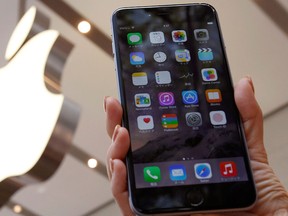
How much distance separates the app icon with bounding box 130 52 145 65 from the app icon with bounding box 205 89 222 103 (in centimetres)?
11

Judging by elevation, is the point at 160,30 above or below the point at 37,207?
above

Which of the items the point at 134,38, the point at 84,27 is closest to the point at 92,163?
the point at 84,27

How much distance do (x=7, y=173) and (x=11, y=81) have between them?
0.86 ft

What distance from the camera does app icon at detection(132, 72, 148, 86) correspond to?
776mm

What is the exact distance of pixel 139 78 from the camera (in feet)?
2.56

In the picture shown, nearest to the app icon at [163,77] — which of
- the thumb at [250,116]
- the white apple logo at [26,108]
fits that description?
the thumb at [250,116]

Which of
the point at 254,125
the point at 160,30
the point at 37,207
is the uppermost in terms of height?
the point at 160,30

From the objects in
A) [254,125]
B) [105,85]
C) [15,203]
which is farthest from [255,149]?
[15,203]

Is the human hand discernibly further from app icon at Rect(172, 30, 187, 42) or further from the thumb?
app icon at Rect(172, 30, 187, 42)

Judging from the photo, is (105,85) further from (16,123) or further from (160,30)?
(160,30)

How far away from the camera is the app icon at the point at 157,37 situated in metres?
0.82

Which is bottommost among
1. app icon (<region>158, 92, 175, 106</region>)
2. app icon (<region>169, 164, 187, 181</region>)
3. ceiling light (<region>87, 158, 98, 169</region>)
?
ceiling light (<region>87, 158, 98, 169</region>)

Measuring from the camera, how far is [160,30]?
2.72ft

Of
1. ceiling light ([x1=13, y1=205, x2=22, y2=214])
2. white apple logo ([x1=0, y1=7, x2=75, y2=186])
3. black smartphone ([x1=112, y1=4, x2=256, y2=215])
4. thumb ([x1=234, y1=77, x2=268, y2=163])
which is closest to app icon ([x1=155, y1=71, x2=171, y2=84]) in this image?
black smartphone ([x1=112, y1=4, x2=256, y2=215])
